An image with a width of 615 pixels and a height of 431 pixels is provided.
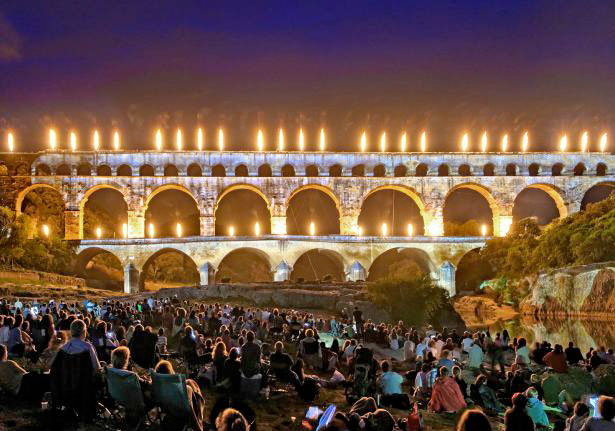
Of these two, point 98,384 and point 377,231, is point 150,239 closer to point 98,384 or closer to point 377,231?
point 377,231

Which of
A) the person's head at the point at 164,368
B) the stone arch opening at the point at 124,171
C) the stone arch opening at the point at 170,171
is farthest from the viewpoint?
the stone arch opening at the point at 124,171

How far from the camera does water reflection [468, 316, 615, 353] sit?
25.0 metres

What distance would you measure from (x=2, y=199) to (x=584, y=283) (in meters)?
44.6

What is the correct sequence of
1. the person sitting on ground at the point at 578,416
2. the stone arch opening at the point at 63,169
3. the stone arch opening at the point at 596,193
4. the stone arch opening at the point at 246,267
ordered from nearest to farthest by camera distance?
the person sitting on ground at the point at 578,416
the stone arch opening at the point at 63,169
the stone arch opening at the point at 246,267
the stone arch opening at the point at 596,193

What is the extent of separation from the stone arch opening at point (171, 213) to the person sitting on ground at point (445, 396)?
5640 cm

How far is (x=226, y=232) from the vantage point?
67.1 meters

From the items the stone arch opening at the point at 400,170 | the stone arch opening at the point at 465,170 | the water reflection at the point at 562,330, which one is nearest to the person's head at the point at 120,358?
the water reflection at the point at 562,330

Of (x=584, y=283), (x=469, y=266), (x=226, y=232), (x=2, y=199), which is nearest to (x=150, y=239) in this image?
(x=2, y=199)

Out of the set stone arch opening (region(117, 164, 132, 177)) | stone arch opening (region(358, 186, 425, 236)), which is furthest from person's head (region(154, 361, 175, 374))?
stone arch opening (region(358, 186, 425, 236))

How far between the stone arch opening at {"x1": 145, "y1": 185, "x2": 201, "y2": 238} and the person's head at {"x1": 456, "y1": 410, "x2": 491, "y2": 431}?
60.7 metres

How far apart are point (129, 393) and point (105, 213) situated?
5970cm

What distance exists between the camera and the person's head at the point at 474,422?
4.80 meters

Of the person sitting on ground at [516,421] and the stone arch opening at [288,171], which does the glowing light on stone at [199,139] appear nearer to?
the stone arch opening at [288,171]

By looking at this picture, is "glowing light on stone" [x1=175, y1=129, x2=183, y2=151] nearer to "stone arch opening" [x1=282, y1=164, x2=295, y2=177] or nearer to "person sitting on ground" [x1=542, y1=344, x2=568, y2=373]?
"stone arch opening" [x1=282, y1=164, x2=295, y2=177]
